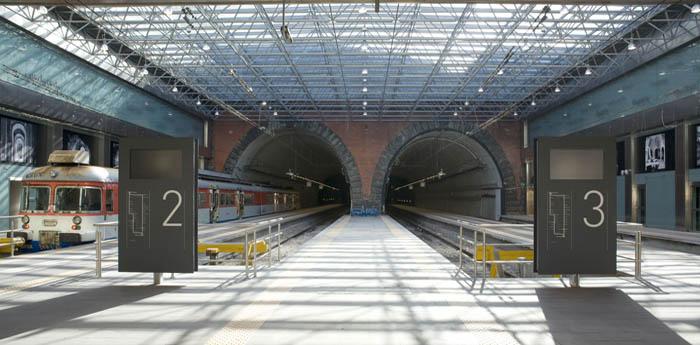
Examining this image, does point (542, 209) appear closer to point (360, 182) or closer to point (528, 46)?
point (528, 46)

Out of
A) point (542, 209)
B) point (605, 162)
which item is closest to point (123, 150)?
point (542, 209)

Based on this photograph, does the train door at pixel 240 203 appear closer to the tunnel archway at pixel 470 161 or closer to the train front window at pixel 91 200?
the tunnel archway at pixel 470 161

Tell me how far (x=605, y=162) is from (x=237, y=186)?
25.5m

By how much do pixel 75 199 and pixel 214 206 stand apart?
10.6m

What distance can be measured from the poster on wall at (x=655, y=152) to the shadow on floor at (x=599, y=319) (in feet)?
60.3

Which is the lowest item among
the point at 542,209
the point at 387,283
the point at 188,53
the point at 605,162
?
the point at 387,283

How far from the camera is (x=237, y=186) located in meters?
29.6

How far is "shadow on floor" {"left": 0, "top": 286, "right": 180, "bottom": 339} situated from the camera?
16.3ft

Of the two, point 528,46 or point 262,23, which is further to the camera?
point 528,46

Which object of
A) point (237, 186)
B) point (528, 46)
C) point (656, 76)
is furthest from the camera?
point (237, 186)

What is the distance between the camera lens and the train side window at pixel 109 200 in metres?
15.2

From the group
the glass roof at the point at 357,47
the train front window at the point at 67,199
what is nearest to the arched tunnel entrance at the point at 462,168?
the glass roof at the point at 357,47

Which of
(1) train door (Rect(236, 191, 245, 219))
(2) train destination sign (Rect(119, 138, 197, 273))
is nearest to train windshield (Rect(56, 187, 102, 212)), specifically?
(2) train destination sign (Rect(119, 138, 197, 273))

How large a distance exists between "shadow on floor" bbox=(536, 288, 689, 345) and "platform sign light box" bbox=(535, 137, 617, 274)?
0.36 m
